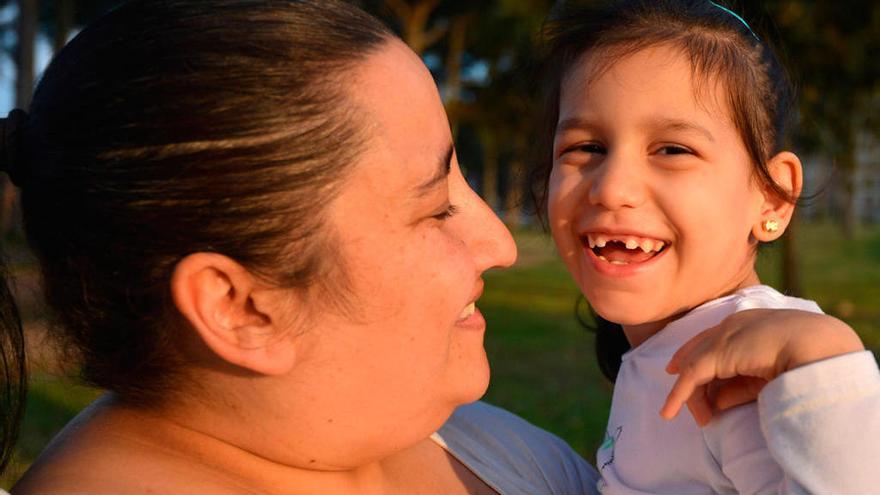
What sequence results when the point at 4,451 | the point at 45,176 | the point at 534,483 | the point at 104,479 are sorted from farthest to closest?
the point at 534,483 → the point at 4,451 → the point at 45,176 → the point at 104,479

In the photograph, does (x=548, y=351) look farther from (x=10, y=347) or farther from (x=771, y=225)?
(x=10, y=347)

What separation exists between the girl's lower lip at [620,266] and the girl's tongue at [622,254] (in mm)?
12

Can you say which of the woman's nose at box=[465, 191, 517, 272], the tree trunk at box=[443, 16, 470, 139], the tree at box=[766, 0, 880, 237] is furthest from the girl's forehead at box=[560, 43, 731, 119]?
the tree trunk at box=[443, 16, 470, 139]

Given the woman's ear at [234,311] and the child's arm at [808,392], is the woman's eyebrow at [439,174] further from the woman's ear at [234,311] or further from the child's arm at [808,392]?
the child's arm at [808,392]

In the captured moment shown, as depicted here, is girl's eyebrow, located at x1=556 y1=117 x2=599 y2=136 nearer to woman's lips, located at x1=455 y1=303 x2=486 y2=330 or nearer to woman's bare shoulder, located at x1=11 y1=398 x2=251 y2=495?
woman's lips, located at x1=455 y1=303 x2=486 y2=330

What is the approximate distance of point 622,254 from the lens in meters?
2.11

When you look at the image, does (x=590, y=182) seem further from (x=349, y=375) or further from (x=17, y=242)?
(x=17, y=242)

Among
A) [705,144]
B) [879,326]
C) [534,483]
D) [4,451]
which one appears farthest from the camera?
[879,326]

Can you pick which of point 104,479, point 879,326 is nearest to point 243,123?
point 104,479

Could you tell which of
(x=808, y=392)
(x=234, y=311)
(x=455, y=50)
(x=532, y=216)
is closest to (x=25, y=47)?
(x=532, y=216)

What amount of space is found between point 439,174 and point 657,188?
55 cm

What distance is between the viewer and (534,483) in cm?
220

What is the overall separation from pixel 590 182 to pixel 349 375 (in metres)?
0.76

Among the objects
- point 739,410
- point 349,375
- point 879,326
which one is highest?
point 349,375
